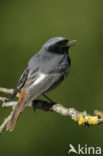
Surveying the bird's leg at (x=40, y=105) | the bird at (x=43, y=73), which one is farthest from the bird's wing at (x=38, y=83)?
the bird's leg at (x=40, y=105)

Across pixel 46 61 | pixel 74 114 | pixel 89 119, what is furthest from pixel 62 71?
pixel 89 119

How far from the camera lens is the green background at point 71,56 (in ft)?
17.2

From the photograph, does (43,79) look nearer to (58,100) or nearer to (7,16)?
(58,100)

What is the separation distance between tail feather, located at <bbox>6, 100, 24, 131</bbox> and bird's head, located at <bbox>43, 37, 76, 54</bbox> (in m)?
0.88

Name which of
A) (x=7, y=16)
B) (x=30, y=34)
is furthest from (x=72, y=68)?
(x=7, y=16)

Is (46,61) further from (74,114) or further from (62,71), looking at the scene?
(74,114)

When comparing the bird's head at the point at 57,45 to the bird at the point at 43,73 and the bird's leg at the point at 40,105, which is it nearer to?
the bird at the point at 43,73

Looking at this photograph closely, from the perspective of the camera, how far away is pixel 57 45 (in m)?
5.01

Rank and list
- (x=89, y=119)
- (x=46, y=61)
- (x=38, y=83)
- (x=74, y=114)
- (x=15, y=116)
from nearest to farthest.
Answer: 1. (x=89, y=119)
2. (x=74, y=114)
3. (x=15, y=116)
4. (x=38, y=83)
5. (x=46, y=61)

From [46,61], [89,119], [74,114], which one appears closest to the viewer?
[89,119]

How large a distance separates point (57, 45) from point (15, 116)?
1103 millimetres

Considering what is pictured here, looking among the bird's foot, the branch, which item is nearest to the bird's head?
the branch

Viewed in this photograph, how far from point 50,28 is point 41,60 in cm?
130

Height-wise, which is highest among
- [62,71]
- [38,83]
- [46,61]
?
[46,61]
